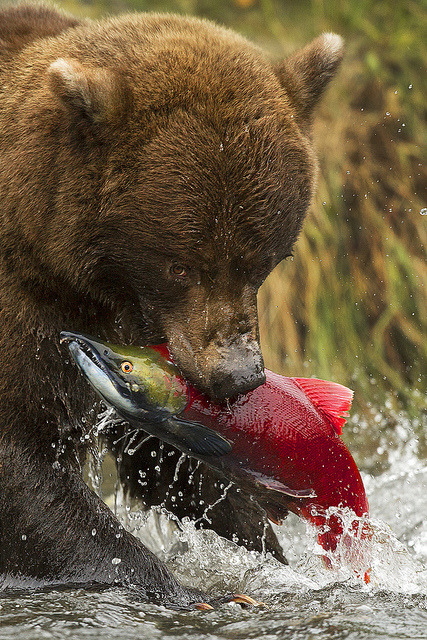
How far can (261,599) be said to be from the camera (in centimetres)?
395

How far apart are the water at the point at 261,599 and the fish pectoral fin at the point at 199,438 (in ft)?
1.87

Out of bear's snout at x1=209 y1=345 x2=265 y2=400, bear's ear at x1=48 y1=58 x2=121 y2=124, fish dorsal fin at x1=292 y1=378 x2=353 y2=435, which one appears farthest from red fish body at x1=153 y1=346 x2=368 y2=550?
bear's ear at x1=48 y1=58 x2=121 y2=124

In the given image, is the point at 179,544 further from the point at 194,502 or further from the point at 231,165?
the point at 231,165

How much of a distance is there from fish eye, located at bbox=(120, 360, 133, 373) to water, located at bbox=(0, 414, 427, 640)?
81 centimetres

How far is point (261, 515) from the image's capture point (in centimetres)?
475

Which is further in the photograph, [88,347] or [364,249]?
[364,249]

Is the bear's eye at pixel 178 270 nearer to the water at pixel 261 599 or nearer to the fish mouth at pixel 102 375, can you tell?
the fish mouth at pixel 102 375

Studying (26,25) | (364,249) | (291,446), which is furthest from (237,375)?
(364,249)

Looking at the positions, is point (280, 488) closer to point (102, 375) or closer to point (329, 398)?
point (329, 398)

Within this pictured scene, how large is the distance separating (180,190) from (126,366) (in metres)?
0.61

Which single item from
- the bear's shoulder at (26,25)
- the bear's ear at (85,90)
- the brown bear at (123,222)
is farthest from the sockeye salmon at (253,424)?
the bear's shoulder at (26,25)

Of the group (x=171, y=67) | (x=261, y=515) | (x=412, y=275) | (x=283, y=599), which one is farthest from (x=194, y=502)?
(x=412, y=275)

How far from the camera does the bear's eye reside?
11.7ft

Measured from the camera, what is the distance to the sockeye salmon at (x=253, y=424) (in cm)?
350
